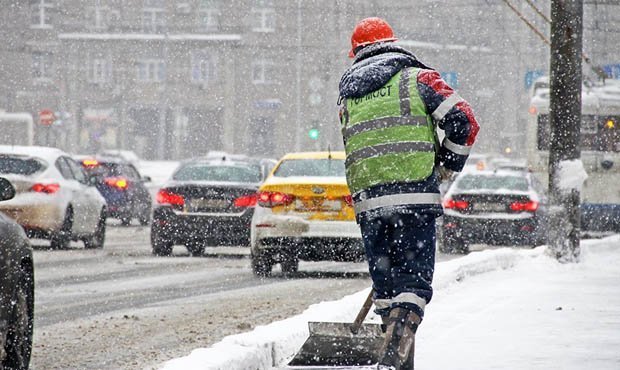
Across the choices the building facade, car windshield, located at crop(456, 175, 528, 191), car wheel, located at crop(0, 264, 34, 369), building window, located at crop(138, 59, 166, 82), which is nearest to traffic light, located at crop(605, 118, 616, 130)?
car windshield, located at crop(456, 175, 528, 191)

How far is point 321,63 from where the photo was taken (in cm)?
7812

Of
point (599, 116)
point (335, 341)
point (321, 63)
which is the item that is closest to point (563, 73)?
point (335, 341)

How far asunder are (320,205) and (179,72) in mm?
64114

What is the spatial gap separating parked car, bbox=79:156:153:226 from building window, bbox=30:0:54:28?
52476 mm

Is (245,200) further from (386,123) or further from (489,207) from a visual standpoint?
(386,123)

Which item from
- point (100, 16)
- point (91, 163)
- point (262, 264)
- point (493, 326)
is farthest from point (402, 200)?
point (100, 16)

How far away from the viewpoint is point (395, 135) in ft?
19.8

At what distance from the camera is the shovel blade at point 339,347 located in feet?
20.9

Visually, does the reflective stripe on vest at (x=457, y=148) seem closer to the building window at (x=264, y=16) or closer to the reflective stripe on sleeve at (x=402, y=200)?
the reflective stripe on sleeve at (x=402, y=200)

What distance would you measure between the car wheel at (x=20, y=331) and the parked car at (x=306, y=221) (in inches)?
298

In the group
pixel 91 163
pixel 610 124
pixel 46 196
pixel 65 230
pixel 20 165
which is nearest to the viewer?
pixel 46 196

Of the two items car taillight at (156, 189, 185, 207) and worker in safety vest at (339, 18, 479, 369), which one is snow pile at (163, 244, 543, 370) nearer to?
worker in safety vest at (339, 18, 479, 369)

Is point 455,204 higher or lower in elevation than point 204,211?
lower

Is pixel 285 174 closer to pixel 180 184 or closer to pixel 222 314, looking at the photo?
pixel 180 184
